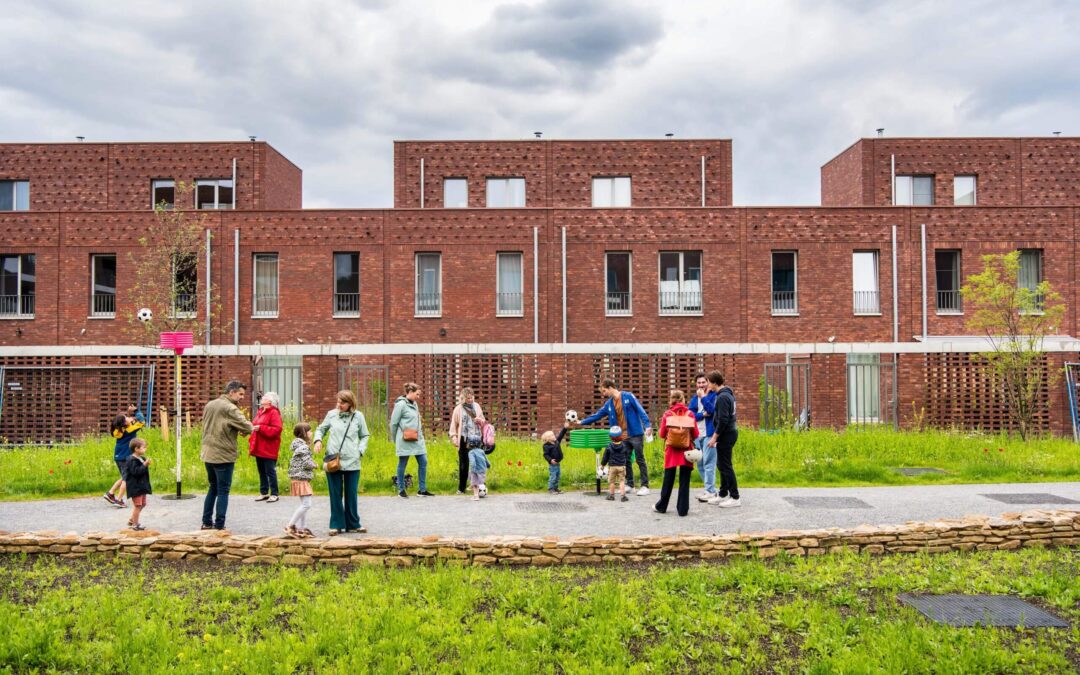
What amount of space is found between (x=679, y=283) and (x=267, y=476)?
55.2ft

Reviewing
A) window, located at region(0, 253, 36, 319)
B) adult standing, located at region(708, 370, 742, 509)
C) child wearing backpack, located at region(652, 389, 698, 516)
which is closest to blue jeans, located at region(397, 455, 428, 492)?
child wearing backpack, located at region(652, 389, 698, 516)

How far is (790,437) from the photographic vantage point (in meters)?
16.0

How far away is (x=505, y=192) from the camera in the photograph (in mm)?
31125

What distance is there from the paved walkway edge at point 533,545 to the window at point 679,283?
Answer: 17.6 metres

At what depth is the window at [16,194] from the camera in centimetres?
3055

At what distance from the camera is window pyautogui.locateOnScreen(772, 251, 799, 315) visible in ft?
86.3

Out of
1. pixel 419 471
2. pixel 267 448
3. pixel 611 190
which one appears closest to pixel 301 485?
pixel 267 448

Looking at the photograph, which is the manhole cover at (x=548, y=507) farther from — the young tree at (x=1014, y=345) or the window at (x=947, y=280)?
the window at (x=947, y=280)

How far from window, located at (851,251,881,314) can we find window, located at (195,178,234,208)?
72.8 ft

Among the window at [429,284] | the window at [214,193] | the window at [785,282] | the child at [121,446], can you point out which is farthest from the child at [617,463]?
the window at [214,193]

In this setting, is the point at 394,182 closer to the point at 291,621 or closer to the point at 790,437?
the point at 790,437

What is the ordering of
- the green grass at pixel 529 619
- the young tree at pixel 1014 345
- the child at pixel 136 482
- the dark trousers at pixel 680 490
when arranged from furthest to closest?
the young tree at pixel 1014 345
the dark trousers at pixel 680 490
the child at pixel 136 482
the green grass at pixel 529 619

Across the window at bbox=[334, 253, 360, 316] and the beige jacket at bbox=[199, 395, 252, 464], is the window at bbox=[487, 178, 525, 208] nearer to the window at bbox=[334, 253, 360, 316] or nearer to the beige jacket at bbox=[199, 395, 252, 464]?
the window at bbox=[334, 253, 360, 316]

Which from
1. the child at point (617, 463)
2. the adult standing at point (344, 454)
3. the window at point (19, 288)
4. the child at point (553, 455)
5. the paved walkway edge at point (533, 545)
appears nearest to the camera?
the paved walkway edge at point (533, 545)
